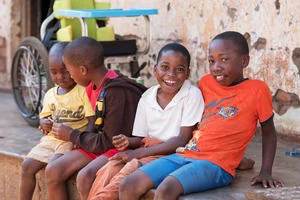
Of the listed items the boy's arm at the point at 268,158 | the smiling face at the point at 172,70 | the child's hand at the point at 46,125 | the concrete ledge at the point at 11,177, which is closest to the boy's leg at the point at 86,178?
the child's hand at the point at 46,125

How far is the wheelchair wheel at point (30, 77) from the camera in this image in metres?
6.30

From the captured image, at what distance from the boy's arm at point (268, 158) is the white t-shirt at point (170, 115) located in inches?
15.4

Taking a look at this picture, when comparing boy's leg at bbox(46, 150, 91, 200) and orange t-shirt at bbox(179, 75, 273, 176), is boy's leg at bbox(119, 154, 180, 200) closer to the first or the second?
orange t-shirt at bbox(179, 75, 273, 176)

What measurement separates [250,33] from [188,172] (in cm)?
225

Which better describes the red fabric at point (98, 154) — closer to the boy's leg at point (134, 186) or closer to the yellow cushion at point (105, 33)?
the boy's leg at point (134, 186)

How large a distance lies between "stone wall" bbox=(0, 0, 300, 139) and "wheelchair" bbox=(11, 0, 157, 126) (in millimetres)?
360

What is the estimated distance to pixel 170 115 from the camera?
4.22 m

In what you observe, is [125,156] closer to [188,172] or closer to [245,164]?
[188,172]

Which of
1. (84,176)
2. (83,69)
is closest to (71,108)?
(83,69)

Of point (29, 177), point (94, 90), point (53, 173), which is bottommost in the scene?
point (29, 177)

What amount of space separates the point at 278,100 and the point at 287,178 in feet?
4.65

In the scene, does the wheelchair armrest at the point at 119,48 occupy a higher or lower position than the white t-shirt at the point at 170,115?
higher

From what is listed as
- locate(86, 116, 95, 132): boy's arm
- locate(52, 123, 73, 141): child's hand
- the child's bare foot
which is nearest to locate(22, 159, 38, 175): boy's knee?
locate(52, 123, 73, 141): child's hand

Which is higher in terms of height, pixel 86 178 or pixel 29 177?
pixel 86 178
